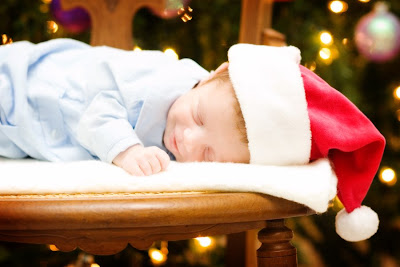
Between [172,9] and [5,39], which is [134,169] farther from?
[5,39]

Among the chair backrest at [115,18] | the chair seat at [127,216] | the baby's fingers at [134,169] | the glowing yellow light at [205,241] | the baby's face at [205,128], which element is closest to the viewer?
the chair seat at [127,216]

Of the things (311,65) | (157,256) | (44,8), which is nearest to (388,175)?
(311,65)

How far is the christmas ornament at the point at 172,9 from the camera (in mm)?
1355

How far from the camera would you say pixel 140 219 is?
60 centimetres

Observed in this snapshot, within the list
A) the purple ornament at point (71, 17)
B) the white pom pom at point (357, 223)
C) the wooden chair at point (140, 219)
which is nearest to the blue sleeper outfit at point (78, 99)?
the wooden chair at point (140, 219)

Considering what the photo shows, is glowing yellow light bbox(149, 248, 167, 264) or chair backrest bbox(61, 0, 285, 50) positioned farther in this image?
glowing yellow light bbox(149, 248, 167, 264)

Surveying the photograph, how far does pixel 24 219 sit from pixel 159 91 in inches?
14.8

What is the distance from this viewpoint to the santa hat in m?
0.76

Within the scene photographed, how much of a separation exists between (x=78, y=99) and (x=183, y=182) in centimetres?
36

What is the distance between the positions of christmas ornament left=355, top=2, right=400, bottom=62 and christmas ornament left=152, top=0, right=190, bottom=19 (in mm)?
440

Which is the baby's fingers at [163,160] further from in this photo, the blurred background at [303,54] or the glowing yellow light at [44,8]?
the glowing yellow light at [44,8]

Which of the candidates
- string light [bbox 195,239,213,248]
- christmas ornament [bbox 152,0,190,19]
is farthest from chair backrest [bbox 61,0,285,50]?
string light [bbox 195,239,213,248]

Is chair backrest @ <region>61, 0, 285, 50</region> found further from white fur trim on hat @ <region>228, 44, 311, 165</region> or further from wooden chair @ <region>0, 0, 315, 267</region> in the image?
wooden chair @ <region>0, 0, 315, 267</region>

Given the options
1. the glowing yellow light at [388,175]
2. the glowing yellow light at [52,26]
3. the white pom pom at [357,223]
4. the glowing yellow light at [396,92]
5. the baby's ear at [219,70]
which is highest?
the baby's ear at [219,70]
